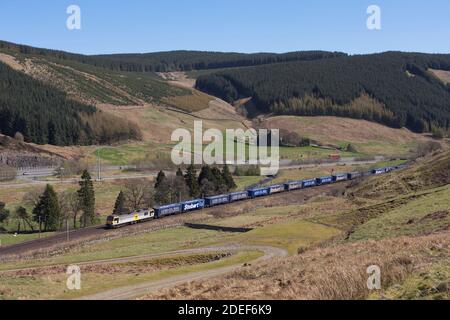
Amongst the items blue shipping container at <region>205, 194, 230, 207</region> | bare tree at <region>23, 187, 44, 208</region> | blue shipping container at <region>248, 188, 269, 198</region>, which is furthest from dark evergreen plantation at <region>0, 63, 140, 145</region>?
blue shipping container at <region>205, 194, 230, 207</region>

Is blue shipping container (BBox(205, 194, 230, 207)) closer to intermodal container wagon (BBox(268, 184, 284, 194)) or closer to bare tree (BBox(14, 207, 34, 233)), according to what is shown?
intermodal container wagon (BBox(268, 184, 284, 194))

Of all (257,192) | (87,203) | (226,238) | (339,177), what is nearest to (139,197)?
(87,203)

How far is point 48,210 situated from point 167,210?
721 inches

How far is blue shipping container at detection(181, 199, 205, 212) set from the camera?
87.4 metres

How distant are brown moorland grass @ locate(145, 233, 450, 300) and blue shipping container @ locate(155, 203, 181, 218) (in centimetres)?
5199

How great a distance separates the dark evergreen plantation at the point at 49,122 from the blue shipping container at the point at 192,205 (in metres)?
97.0

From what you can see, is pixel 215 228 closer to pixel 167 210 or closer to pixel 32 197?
pixel 167 210

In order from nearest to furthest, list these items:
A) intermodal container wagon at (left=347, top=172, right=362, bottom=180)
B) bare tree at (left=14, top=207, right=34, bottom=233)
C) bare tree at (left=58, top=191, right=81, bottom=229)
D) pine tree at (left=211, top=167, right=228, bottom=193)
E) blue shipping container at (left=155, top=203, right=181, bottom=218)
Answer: blue shipping container at (left=155, top=203, right=181, bottom=218) < bare tree at (left=14, top=207, right=34, bottom=233) < bare tree at (left=58, top=191, right=81, bottom=229) < pine tree at (left=211, top=167, right=228, bottom=193) < intermodal container wagon at (left=347, top=172, right=362, bottom=180)

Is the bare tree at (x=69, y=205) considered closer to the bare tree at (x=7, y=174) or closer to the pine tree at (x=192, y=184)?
the pine tree at (x=192, y=184)

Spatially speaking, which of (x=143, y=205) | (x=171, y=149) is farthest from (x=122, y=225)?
(x=171, y=149)

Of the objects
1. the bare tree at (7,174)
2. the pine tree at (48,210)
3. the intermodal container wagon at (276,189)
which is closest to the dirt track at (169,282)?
the pine tree at (48,210)

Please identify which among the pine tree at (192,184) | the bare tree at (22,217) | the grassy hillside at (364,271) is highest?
the grassy hillside at (364,271)

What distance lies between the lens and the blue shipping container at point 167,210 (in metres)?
83.0

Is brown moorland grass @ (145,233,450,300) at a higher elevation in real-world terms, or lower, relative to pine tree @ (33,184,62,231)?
higher
